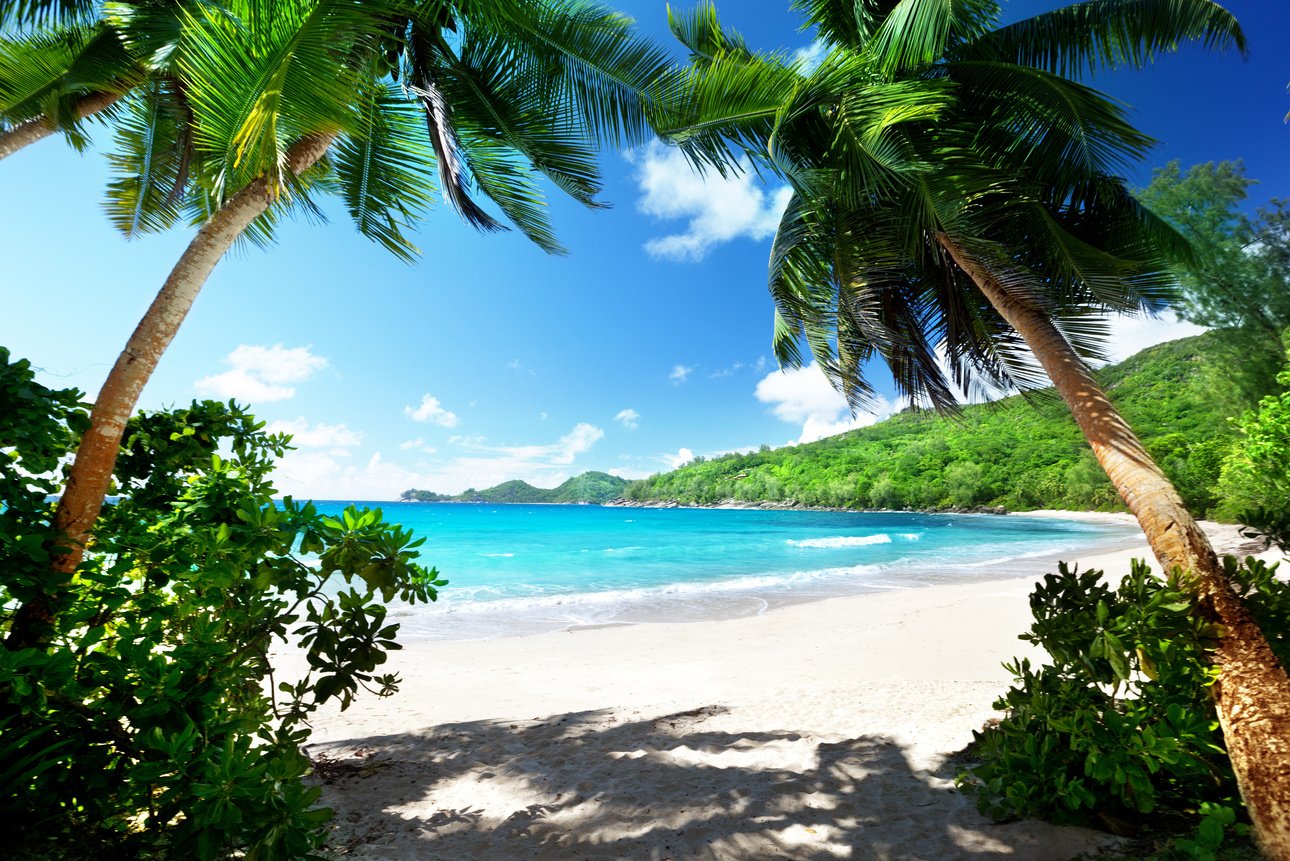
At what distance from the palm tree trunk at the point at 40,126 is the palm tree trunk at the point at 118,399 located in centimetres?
240

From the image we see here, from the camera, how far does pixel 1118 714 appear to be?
276cm

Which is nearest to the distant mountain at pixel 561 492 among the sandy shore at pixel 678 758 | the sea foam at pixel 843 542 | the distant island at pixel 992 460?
the distant island at pixel 992 460

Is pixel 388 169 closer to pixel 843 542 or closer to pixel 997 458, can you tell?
pixel 843 542

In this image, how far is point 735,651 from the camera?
31.2 feet

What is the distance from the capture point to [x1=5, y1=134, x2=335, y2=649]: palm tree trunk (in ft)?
7.60

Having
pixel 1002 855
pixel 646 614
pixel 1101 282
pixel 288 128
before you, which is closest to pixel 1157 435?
pixel 646 614

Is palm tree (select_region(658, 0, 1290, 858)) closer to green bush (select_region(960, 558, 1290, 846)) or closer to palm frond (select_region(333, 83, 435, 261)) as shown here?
green bush (select_region(960, 558, 1290, 846))

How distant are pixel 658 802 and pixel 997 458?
9398cm

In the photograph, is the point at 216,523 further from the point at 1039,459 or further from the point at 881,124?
the point at 1039,459

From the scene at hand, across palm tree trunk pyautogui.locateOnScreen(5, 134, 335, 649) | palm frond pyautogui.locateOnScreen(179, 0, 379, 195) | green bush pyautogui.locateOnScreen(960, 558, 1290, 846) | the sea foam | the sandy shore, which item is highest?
palm frond pyautogui.locateOnScreen(179, 0, 379, 195)

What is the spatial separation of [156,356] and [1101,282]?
Answer: 21.1 ft

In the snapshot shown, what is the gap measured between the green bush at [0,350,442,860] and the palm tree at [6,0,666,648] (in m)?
0.25

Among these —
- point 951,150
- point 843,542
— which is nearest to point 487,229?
point 951,150

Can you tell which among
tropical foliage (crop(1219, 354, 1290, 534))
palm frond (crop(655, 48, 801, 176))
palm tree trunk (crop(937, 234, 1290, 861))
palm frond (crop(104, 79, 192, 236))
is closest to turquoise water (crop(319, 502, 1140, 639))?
palm frond (crop(104, 79, 192, 236))
